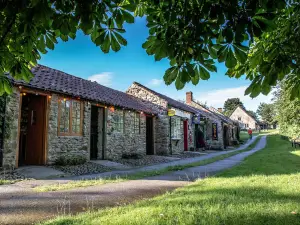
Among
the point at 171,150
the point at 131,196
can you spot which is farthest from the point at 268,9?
the point at 171,150

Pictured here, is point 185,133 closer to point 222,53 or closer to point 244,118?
point 222,53

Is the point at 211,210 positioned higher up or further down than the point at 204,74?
further down

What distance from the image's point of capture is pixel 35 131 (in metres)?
10.1

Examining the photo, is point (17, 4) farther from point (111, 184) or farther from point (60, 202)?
point (111, 184)

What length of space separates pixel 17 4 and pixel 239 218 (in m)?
3.75

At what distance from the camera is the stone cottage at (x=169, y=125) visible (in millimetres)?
18906

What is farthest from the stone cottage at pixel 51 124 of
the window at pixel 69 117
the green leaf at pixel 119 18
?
the green leaf at pixel 119 18

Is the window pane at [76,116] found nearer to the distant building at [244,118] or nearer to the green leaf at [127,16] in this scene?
the green leaf at [127,16]

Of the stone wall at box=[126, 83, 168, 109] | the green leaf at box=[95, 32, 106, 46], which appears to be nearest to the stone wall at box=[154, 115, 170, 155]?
the stone wall at box=[126, 83, 168, 109]

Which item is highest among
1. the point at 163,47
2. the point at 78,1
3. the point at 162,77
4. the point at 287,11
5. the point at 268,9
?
the point at 287,11

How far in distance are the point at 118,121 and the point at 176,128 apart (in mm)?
7421

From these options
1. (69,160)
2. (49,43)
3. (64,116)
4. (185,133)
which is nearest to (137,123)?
(64,116)

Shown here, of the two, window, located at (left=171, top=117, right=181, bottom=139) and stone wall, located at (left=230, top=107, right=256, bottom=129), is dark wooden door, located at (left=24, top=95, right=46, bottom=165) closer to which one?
window, located at (left=171, top=117, right=181, bottom=139)

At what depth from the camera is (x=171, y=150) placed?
62.8 ft
